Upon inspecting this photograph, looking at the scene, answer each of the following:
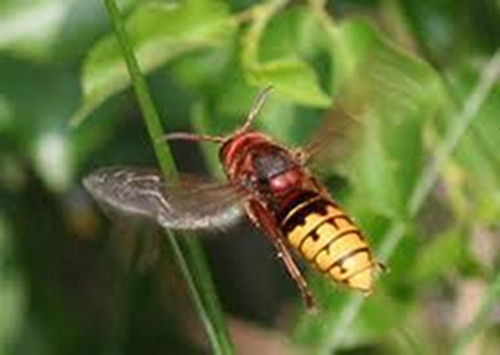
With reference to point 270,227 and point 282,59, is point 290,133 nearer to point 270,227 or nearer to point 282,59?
point 282,59

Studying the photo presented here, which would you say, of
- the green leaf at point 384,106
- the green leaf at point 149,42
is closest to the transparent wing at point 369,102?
the green leaf at point 384,106

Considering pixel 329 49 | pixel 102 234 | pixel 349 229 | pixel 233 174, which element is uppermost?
pixel 102 234

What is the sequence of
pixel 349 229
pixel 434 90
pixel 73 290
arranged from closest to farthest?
1. pixel 349 229
2. pixel 434 90
3. pixel 73 290

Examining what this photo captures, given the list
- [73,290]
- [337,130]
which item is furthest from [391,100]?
[73,290]

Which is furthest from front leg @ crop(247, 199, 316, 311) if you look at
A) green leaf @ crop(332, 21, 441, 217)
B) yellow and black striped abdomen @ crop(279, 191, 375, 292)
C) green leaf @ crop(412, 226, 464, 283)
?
green leaf @ crop(412, 226, 464, 283)

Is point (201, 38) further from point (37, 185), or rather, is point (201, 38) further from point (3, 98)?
point (37, 185)

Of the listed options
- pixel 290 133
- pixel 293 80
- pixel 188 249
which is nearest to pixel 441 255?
pixel 290 133

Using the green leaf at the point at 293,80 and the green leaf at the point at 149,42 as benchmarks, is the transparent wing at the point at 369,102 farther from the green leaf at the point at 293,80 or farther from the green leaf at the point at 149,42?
the green leaf at the point at 149,42

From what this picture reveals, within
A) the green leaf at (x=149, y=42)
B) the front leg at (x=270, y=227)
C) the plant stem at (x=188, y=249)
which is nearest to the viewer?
the plant stem at (x=188, y=249)
